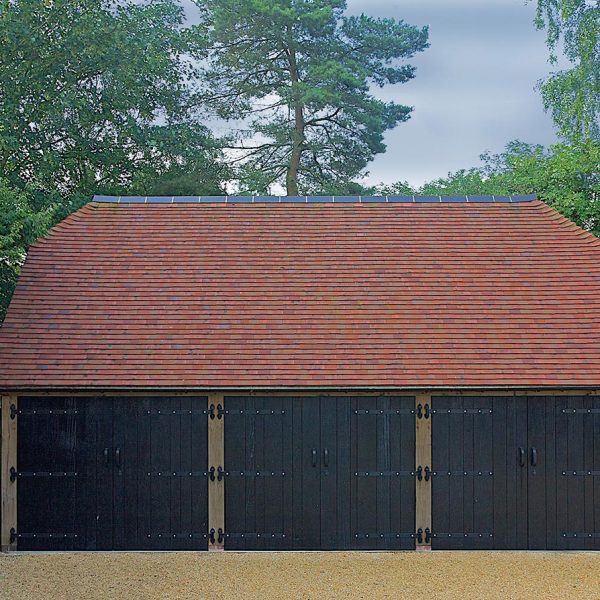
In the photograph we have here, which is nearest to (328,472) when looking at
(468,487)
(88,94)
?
(468,487)

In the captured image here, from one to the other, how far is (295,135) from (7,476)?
2189 cm

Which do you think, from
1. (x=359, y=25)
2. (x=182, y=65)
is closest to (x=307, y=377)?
(x=182, y=65)

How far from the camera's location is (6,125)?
2297cm

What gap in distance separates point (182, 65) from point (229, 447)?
1879cm

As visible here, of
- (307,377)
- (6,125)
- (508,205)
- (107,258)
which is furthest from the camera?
(6,125)

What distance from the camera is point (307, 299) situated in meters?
14.0

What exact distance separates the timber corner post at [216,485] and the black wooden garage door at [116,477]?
9 cm

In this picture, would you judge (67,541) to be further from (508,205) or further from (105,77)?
(105,77)

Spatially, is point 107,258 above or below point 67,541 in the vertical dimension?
above

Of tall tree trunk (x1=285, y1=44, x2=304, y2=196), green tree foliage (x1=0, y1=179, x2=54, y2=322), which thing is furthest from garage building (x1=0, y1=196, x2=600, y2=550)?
tall tree trunk (x1=285, y1=44, x2=304, y2=196)

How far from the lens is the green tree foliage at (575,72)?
2792cm

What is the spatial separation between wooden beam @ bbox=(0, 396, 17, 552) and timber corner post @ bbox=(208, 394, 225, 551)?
2639mm

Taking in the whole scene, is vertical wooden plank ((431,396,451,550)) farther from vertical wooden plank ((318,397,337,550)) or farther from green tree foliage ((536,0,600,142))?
green tree foliage ((536,0,600,142))

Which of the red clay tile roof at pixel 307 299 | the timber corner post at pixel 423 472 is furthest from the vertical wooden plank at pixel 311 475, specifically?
the timber corner post at pixel 423 472
